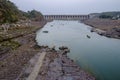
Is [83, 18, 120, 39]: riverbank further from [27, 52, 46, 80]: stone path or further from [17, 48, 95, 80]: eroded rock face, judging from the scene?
[17, 48, 95, 80]: eroded rock face

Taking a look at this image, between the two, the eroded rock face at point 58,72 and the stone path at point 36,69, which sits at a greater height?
the stone path at point 36,69

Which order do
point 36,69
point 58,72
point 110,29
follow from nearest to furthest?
point 58,72 < point 36,69 < point 110,29

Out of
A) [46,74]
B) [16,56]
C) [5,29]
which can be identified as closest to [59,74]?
[46,74]

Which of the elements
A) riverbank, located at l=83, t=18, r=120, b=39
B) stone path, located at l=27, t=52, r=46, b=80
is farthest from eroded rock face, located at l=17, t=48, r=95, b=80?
riverbank, located at l=83, t=18, r=120, b=39

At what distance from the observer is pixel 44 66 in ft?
87.6

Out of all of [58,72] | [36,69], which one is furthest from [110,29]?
[36,69]

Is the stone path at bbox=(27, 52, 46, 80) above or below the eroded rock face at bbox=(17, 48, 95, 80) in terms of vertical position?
above

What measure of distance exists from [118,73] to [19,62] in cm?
1456

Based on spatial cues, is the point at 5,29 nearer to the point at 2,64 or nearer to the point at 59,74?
the point at 2,64

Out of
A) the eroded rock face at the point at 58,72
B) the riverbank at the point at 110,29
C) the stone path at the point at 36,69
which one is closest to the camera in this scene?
the stone path at the point at 36,69

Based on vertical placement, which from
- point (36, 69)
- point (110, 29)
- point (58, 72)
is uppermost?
point (110, 29)

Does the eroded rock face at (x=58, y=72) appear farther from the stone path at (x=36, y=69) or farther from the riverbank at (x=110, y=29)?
the riverbank at (x=110, y=29)

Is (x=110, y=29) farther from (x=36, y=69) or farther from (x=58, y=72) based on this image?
(x=36, y=69)

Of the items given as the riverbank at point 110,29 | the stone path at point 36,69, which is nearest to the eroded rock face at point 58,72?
the stone path at point 36,69
